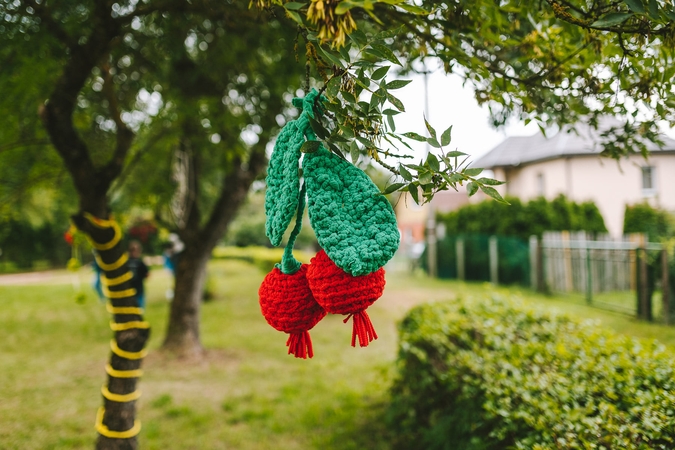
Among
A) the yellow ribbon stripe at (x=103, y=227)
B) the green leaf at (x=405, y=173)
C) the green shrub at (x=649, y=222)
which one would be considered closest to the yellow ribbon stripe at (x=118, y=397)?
the yellow ribbon stripe at (x=103, y=227)

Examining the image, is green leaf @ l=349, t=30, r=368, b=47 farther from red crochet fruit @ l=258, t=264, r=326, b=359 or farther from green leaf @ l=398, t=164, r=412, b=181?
red crochet fruit @ l=258, t=264, r=326, b=359

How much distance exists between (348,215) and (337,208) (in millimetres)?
35

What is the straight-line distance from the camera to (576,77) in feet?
6.76

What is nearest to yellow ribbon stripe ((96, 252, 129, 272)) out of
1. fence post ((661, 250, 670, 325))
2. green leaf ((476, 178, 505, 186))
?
green leaf ((476, 178, 505, 186))

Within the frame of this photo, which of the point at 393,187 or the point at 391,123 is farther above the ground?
the point at 391,123

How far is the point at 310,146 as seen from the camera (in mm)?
1229

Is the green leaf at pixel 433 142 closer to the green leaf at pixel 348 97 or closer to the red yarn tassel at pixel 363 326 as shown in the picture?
the green leaf at pixel 348 97

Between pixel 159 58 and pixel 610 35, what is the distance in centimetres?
445

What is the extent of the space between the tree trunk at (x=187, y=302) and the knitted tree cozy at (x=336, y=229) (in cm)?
587

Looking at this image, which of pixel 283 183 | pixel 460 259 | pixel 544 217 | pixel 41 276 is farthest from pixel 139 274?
pixel 41 276

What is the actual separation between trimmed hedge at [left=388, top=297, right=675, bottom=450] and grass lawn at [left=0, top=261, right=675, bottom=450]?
24.7 inches

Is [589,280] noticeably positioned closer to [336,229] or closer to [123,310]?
[123,310]

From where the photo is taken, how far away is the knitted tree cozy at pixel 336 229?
3.87 feet

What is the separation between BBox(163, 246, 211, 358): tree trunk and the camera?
22.8 ft
